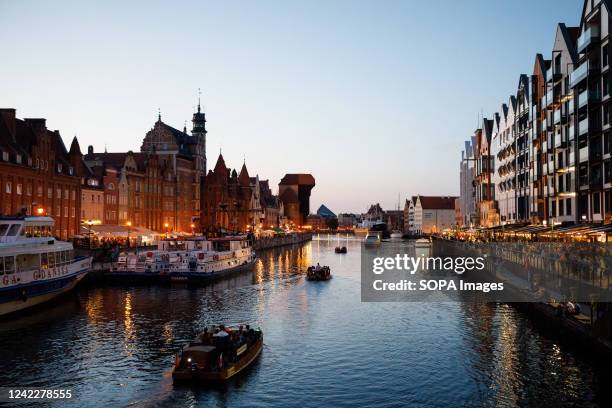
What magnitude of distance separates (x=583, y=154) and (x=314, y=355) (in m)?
44.6

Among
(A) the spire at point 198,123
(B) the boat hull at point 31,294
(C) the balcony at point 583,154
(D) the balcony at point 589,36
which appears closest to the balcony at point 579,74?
(D) the balcony at point 589,36

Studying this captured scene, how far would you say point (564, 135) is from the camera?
238 ft

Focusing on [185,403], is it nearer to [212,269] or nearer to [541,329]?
[541,329]

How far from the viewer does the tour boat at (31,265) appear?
4803cm

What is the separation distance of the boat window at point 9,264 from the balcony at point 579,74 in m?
59.6

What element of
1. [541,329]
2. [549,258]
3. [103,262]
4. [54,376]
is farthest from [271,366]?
[103,262]

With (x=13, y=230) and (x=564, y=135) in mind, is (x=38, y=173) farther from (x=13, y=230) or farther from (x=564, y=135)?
(x=564, y=135)

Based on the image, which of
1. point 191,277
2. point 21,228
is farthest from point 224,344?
point 191,277

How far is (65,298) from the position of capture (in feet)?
191

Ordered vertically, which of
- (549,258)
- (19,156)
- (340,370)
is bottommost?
(340,370)

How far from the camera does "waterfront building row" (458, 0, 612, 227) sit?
61594 mm

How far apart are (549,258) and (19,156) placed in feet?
212

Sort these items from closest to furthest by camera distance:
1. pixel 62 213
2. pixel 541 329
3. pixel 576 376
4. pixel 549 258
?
pixel 576 376, pixel 541 329, pixel 549 258, pixel 62 213

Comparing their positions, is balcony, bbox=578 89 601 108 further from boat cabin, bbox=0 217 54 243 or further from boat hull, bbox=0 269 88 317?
boat cabin, bbox=0 217 54 243
